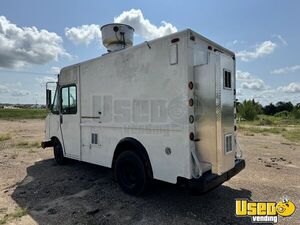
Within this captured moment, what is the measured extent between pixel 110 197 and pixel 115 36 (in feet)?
12.6

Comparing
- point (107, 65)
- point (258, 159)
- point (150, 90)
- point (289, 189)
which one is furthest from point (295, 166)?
point (107, 65)

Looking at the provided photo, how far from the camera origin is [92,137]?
5805mm

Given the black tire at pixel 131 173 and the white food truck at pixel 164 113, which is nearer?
the white food truck at pixel 164 113

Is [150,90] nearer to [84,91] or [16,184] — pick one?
[84,91]

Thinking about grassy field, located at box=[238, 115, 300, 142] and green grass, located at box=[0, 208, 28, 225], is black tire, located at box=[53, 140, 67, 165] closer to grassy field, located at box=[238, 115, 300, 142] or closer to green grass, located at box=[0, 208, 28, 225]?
green grass, located at box=[0, 208, 28, 225]

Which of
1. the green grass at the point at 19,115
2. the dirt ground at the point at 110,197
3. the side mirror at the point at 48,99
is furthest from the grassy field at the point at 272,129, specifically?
the green grass at the point at 19,115

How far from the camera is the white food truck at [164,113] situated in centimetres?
389

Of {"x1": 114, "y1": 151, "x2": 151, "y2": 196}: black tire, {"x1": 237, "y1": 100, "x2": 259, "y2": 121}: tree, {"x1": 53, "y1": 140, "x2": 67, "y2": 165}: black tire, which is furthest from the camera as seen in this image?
{"x1": 237, "y1": 100, "x2": 259, "y2": 121}: tree

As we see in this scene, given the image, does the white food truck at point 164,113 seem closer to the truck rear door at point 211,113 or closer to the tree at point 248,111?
the truck rear door at point 211,113
